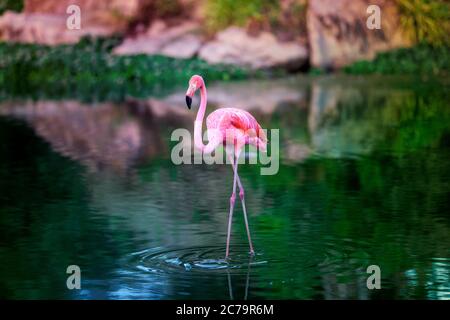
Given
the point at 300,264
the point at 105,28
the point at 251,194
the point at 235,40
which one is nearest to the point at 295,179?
the point at 251,194

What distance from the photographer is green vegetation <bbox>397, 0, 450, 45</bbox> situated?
22734mm

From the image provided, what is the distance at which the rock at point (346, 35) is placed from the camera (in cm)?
2294

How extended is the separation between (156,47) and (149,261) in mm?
15799

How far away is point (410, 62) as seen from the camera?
2247 centimetres

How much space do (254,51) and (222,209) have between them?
13167 millimetres

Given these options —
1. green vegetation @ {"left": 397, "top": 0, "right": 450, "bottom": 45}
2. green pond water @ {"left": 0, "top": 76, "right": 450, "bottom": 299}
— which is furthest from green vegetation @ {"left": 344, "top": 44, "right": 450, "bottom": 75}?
green pond water @ {"left": 0, "top": 76, "right": 450, "bottom": 299}

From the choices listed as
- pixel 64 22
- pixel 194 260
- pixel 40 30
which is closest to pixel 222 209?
pixel 194 260

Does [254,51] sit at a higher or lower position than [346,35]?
lower

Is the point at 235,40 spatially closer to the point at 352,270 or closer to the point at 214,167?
the point at 214,167

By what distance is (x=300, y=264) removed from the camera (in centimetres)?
777

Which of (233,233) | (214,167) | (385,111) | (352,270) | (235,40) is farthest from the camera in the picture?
(235,40)

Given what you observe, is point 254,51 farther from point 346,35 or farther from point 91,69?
point 91,69

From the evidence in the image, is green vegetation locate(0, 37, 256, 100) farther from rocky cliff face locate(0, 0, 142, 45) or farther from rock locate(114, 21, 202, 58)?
rocky cliff face locate(0, 0, 142, 45)
